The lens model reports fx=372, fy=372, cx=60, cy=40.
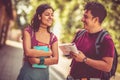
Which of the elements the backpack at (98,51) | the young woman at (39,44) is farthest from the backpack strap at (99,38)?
the young woman at (39,44)

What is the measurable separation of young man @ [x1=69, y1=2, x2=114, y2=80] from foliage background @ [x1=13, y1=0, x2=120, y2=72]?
1.28ft

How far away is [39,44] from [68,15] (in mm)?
1620

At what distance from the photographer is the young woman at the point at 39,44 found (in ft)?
13.2

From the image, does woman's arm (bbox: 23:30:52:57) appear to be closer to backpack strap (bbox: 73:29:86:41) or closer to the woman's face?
the woman's face

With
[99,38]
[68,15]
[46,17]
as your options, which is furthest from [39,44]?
[68,15]

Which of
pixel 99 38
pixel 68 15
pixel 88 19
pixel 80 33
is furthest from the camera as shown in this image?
pixel 68 15

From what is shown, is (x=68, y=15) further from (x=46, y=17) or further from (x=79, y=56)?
(x=79, y=56)

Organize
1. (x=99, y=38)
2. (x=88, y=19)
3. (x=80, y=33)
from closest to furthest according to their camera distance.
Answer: (x=99, y=38) < (x=80, y=33) < (x=88, y=19)

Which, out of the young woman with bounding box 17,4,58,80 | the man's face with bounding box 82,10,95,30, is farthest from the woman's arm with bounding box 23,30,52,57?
the man's face with bounding box 82,10,95,30

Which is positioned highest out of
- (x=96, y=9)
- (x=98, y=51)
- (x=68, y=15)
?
(x=96, y=9)

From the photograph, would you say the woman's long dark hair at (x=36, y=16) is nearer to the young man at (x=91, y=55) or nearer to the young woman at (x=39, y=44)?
the young woman at (x=39, y=44)

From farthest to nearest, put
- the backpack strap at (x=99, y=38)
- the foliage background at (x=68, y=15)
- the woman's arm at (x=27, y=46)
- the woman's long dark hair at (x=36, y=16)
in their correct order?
the foliage background at (x=68, y=15) < the woman's long dark hair at (x=36, y=16) < the woman's arm at (x=27, y=46) < the backpack strap at (x=99, y=38)

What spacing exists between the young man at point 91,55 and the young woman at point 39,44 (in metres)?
0.29

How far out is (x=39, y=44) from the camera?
411 centimetres
